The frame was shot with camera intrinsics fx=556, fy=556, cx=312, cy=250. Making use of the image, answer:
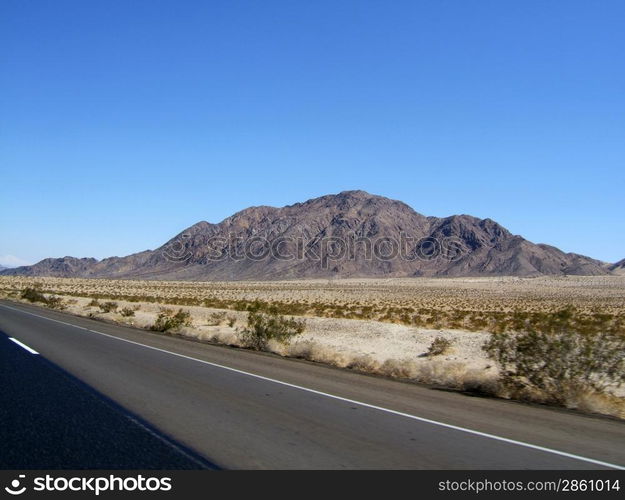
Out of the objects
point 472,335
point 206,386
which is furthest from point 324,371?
point 472,335

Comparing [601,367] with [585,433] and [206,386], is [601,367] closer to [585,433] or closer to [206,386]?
[585,433]

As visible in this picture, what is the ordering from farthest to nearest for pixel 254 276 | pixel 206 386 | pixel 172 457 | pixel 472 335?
pixel 254 276, pixel 472 335, pixel 206 386, pixel 172 457

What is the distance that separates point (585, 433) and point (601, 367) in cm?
376

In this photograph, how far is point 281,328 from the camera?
71.7 ft

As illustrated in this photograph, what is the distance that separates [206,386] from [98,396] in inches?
82.5

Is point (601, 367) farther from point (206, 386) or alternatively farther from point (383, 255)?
point (383, 255)

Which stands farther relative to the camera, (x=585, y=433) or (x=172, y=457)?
(x=585, y=433)

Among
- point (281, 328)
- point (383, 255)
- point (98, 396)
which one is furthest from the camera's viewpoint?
point (383, 255)
